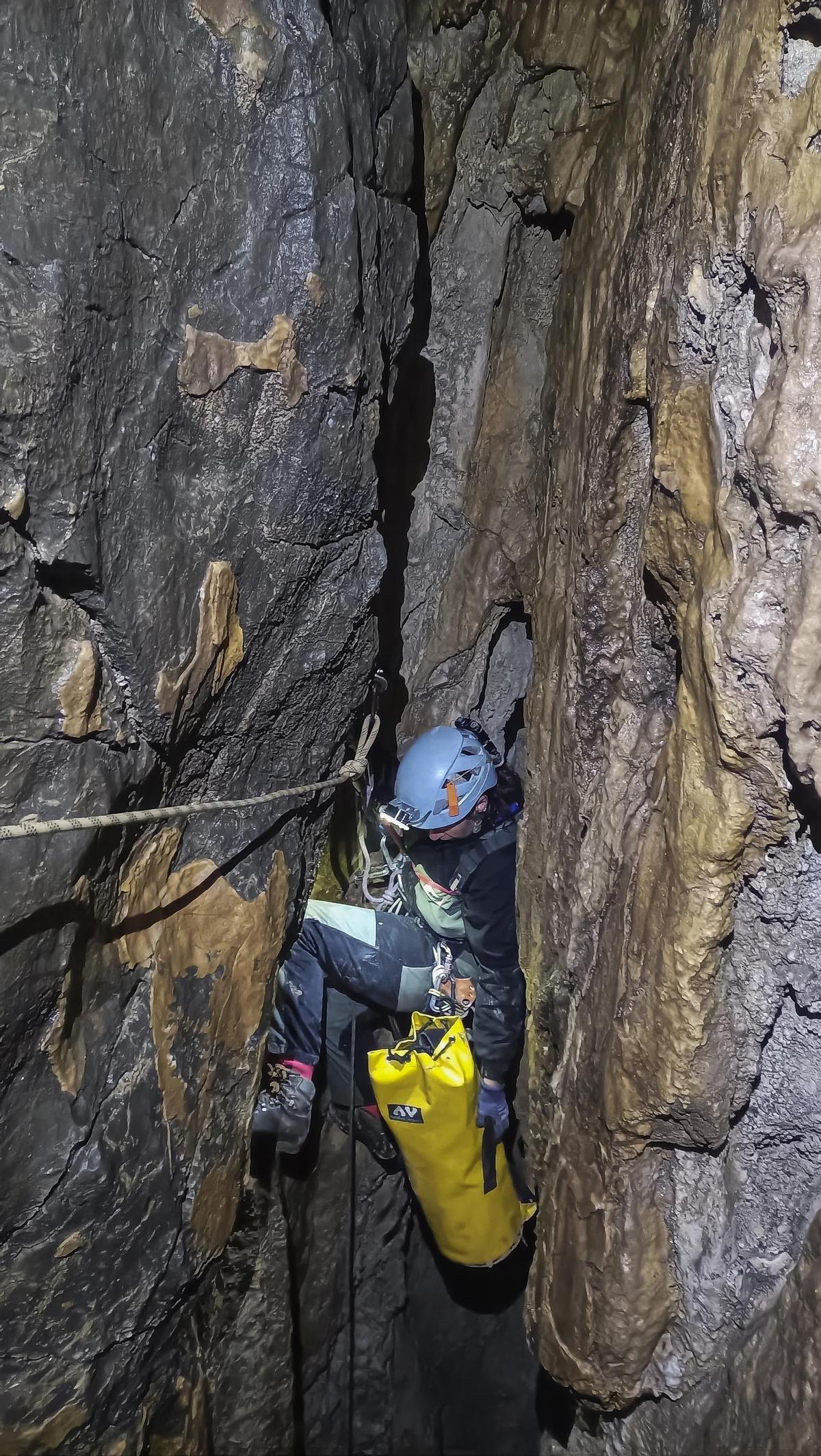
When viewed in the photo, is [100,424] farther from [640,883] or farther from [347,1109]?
[347,1109]

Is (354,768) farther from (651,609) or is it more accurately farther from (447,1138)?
(447,1138)

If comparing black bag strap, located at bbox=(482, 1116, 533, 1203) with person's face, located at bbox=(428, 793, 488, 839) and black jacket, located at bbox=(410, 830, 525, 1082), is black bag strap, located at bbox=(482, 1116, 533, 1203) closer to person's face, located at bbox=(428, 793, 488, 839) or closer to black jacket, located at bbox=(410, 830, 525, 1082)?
black jacket, located at bbox=(410, 830, 525, 1082)

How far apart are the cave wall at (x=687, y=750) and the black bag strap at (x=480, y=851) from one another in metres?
0.32

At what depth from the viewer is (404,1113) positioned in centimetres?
298

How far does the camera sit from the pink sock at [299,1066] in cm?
292

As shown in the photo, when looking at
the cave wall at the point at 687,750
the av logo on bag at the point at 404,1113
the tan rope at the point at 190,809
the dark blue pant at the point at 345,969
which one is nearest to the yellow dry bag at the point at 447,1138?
the av logo on bag at the point at 404,1113

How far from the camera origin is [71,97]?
4.88 ft

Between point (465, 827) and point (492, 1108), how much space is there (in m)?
0.96

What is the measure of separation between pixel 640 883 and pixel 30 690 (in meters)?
1.29

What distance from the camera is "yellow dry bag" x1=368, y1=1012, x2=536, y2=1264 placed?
2912 mm

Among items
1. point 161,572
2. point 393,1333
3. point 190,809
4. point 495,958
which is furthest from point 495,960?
point 393,1333

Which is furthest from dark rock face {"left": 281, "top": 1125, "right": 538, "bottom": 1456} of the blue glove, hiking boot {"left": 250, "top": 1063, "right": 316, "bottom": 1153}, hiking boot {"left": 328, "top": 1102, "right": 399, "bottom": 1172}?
the blue glove

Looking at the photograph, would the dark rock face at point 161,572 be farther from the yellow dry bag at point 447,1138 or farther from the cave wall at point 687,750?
the yellow dry bag at point 447,1138

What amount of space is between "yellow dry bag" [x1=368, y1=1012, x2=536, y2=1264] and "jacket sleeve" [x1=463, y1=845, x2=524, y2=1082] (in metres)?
0.08
